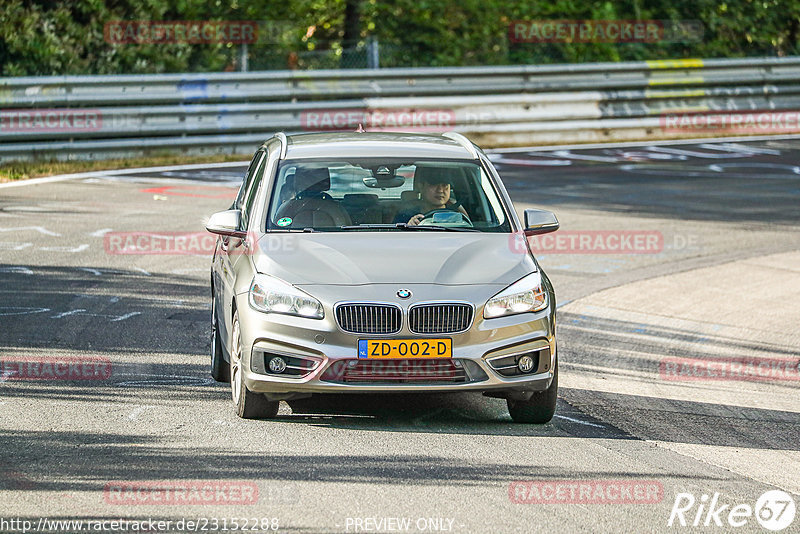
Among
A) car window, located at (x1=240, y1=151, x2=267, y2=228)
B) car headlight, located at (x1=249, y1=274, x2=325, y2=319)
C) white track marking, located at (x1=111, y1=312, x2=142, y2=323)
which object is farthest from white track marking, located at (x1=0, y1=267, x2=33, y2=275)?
car headlight, located at (x1=249, y1=274, x2=325, y2=319)

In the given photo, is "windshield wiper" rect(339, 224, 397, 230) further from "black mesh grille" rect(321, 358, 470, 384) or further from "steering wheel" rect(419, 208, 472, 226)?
"black mesh grille" rect(321, 358, 470, 384)

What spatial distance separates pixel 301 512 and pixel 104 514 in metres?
0.88

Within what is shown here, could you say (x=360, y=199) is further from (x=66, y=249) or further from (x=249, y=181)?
(x=66, y=249)

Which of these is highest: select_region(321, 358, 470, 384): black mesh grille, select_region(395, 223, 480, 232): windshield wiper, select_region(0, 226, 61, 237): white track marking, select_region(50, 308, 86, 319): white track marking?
select_region(395, 223, 480, 232): windshield wiper

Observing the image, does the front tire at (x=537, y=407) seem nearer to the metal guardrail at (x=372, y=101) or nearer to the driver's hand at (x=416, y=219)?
the driver's hand at (x=416, y=219)

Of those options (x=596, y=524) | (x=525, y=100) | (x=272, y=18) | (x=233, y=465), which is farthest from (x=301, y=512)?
(x=272, y=18)

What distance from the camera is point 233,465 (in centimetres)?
652

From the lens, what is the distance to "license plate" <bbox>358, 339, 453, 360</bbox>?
7191 millimetres

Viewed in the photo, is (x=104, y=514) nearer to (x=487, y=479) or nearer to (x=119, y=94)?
(x=487, y=479)

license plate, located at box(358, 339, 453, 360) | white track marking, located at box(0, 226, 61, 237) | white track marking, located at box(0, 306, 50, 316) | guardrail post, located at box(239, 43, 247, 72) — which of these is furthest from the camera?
guardrail post, located at box(239, 43, 247, 72)

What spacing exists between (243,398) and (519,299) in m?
1.73

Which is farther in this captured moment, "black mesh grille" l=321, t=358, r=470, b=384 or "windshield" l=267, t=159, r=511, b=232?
"windshield" l=267, t=159, r=511, b=232

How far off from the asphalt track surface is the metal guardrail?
5090 mm

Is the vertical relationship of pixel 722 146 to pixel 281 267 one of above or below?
below
